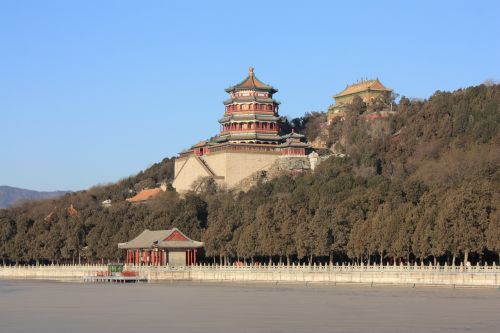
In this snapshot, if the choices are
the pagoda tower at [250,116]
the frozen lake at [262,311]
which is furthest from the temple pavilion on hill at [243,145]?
the frozen lake at [262,311]

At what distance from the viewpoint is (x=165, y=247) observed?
107188 millimetres

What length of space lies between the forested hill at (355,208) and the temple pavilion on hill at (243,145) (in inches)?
187

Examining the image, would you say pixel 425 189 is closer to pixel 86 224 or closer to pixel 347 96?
pixel 86 224

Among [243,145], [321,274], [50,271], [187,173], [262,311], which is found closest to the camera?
[262,311]

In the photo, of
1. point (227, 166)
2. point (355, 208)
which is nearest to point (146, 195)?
point (227, 166)

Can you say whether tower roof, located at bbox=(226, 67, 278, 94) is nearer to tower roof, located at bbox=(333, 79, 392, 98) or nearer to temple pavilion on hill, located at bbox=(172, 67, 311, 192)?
temple pavilion on hill, located at bbox=(172, 67, 311, 192)

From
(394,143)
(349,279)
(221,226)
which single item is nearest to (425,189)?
(349,279)

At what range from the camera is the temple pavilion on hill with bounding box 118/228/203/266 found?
351ft

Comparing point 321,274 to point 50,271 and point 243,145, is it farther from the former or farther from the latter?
point 243,145

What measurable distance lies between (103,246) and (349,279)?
153 feet

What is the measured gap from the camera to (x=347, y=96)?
166 meters

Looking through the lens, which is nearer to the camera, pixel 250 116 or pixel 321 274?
pixel 321 274

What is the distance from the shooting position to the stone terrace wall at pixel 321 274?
221 feet

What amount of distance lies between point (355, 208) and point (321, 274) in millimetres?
8770
